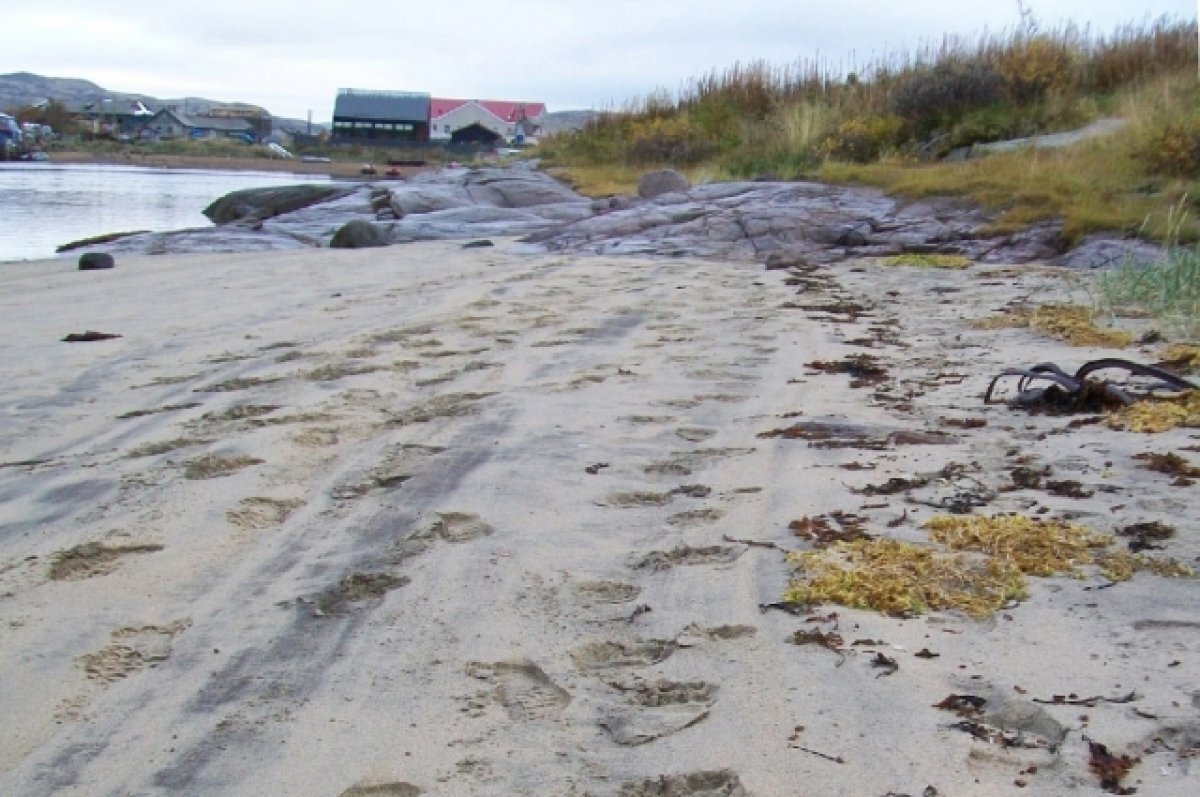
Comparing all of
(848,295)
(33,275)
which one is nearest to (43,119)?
(33,275)

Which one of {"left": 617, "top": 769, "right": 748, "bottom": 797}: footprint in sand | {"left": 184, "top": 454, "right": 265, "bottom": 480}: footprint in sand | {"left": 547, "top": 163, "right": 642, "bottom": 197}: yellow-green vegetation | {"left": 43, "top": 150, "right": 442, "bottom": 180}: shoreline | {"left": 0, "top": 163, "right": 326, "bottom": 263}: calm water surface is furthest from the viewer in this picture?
{"left": 43, "top": 150, "right": 442, "bottom": 180}: shoreline

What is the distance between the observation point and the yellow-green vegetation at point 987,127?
349 inches

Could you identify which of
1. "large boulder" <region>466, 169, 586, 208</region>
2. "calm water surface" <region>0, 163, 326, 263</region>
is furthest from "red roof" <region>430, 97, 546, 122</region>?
"large boulder" <region>466, 169, 586, 208</region>

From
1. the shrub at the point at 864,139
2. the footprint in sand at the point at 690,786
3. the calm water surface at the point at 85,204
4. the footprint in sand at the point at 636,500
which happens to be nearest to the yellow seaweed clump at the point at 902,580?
the footprint in sand at the point at 636,500

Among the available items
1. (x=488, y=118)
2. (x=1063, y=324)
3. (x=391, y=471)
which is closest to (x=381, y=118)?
(x=488, y=118)

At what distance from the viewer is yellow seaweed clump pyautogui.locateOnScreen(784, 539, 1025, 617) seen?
226cm

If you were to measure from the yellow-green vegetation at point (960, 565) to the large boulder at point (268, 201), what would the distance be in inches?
545

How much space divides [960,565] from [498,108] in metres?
86.7

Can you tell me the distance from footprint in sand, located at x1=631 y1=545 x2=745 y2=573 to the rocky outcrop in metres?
5.57

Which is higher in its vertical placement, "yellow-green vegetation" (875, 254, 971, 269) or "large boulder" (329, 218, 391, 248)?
"yellow-green vegetation" (875, 254, 971, 269)

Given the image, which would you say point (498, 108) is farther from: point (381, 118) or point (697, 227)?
point (697, 227)

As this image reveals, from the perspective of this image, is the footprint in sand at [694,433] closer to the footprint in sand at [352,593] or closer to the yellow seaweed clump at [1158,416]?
the yellow seaweed clump at [1158,416]

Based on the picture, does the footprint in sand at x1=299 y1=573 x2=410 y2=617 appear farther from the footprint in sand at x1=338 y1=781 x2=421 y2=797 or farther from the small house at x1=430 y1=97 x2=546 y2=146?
the small house at x1=430 y1=97 x2=546 y2=146

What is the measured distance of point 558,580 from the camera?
8.19 feet
